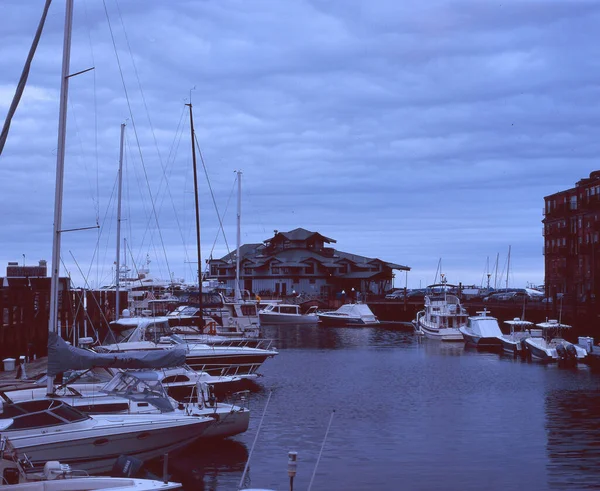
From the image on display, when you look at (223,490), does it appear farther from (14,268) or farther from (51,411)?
(14,268)

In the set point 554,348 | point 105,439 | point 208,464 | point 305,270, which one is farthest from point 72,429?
point 305,270

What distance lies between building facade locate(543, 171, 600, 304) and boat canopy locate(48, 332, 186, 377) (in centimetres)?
7274

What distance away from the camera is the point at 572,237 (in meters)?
109

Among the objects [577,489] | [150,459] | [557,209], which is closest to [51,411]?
[150,459]

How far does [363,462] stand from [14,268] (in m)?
37.2

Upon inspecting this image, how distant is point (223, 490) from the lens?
78.8 ft

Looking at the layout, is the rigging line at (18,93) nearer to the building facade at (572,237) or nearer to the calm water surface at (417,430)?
the calm water surface at (417,430)

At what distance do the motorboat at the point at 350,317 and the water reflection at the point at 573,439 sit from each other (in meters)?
70.9

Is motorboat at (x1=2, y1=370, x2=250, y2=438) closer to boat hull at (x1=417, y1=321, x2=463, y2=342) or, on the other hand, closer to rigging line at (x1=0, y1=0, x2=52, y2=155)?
rigging line at (x1=0, y1=0, x2=52, y2=155)

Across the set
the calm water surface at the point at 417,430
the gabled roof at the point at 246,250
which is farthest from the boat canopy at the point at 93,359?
the gabled roof at the point at 246,250

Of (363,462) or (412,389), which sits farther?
(412,389)

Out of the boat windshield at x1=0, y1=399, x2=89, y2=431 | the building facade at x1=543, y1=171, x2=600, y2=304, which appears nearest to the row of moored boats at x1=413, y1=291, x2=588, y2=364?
the building facade at x1=543, y1=171, x2=600, y2=304

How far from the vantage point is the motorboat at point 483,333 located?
76.1 metres

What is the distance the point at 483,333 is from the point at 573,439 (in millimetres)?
45528
